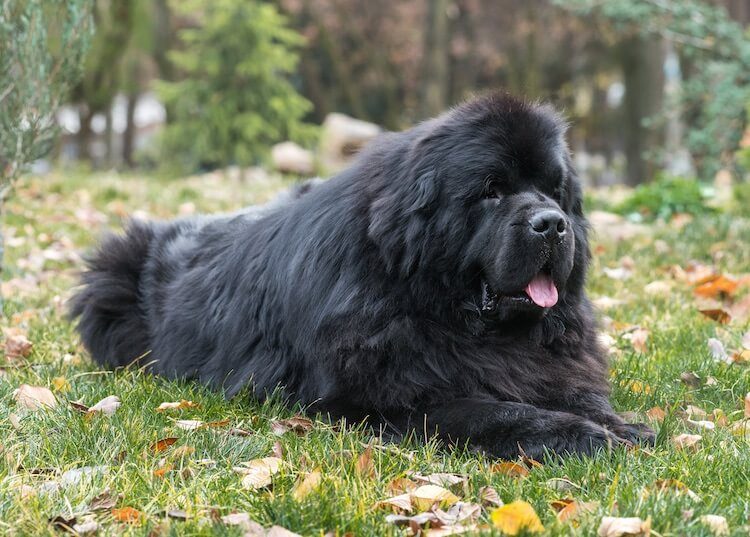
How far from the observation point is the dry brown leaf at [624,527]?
2.33 metres

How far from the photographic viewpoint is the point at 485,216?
11.5 feet

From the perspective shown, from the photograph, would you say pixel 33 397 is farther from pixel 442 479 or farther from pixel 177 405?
pixel 442 479

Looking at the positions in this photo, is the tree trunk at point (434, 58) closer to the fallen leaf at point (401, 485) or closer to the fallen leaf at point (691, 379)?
the fallen leaf at point (691, 379)

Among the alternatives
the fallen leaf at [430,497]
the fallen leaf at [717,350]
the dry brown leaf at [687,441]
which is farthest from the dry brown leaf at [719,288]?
the fallen leaf at [430,497]

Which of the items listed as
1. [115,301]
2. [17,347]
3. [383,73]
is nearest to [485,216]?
[115,301]

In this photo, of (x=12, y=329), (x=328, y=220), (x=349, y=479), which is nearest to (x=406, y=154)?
(x=328, y=220)

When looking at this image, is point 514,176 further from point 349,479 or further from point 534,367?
point 349,479

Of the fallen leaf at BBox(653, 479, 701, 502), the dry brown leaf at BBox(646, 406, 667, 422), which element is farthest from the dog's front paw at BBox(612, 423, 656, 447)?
the fallen leaf at BBox(653, 479, 701, 502)

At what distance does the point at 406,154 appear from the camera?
3717 mm

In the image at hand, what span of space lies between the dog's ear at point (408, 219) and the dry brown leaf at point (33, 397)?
1493 mm

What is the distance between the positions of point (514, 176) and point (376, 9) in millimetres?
26421

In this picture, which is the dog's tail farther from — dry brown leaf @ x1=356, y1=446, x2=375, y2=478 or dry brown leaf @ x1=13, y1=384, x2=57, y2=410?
dry brown leaf @ x1=356, y1=446, x2=375, y2=478

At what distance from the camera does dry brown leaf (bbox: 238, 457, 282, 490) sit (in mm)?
2758

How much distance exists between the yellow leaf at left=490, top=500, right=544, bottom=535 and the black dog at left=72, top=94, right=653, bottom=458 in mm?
711
